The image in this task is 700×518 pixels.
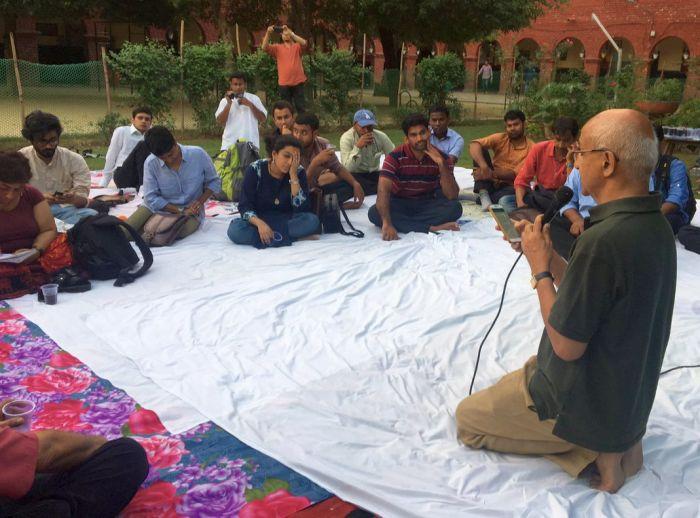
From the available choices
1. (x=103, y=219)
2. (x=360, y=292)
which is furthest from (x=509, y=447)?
(x=103, y=219)

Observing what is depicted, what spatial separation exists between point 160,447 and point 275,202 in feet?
10.0

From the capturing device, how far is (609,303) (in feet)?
6.52

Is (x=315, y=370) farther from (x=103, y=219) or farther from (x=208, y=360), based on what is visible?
(x=103, y=219)

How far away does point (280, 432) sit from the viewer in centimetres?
281

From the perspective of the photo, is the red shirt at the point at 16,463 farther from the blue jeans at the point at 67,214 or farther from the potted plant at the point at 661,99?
the potted plant at the point at 661,99

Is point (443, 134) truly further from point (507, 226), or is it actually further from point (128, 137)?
point (507, 226)

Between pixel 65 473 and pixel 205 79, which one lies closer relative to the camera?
pixel 65 473

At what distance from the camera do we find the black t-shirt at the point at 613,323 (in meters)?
1.95

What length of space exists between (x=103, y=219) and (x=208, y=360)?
1639 mm

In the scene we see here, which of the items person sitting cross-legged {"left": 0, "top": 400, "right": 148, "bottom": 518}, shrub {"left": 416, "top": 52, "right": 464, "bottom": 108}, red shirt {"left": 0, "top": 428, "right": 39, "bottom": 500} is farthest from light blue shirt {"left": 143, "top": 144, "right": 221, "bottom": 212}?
shrub {"left": 416, "top": 52, "right": 464, "bottom": 108}

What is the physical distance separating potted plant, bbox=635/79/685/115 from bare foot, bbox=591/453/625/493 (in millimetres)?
11833

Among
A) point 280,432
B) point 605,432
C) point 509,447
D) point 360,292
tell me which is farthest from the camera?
point 360,292

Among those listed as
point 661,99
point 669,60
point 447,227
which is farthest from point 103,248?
point 669,60

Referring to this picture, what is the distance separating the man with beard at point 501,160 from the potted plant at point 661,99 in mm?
6956
